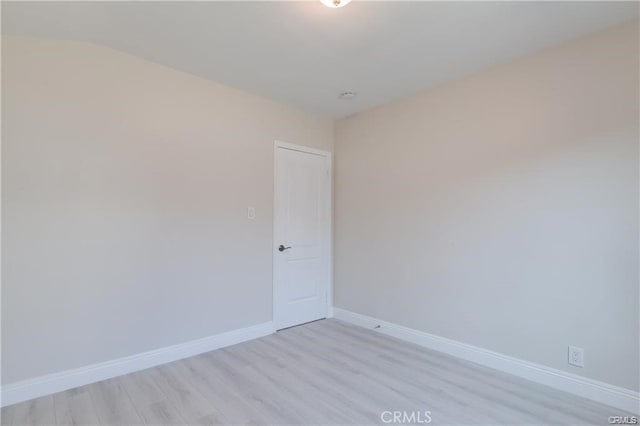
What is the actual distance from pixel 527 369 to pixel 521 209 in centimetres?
128

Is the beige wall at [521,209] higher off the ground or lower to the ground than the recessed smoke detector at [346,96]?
lower

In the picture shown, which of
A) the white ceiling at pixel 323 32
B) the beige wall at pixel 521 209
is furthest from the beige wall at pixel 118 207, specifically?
the beige wall at pixel 521 209

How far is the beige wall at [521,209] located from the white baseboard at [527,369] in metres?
0.05

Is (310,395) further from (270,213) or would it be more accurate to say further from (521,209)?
(521,209)

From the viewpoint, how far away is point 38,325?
2.29 metres

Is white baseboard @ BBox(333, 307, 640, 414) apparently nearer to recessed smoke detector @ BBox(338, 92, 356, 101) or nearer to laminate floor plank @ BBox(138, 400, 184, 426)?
laminate floor plank @ BBox(138, 400, 184, 426)

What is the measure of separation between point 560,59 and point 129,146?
11.5 feet

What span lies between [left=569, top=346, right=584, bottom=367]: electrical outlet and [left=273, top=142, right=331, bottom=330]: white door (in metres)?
2.55

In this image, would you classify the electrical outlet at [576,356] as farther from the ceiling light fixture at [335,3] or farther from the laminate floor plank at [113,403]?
the laminate floor plank at [113,403]

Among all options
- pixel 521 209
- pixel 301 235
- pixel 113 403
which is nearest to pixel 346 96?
pixel 301 235

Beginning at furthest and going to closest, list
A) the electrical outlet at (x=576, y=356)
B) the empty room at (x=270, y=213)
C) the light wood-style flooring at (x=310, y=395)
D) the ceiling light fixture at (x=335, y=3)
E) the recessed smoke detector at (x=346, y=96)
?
the recessed smoke detector at (x=346, y=96) < the electrical outlet at (x=576, y=356) < the empty room at (x=270, y=213) < the light wood-style flooring at (x=310, y=395) < the ceiling light fixture at (x=335, y=3)

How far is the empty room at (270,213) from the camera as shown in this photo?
7.09ft

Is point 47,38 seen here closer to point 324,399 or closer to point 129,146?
point 129,146

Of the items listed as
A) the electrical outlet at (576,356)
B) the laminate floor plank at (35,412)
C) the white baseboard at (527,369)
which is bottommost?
the laminate floor plank at (35,412)
